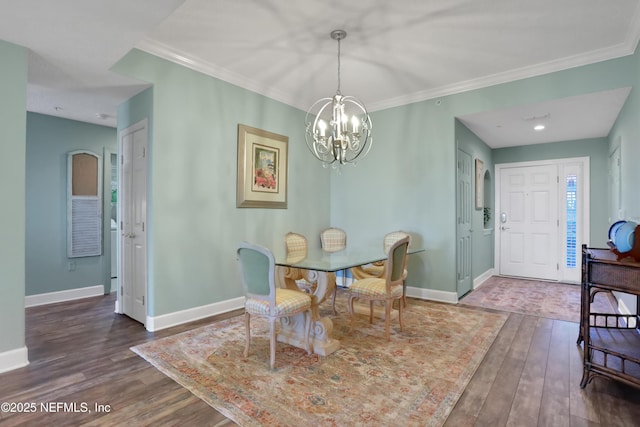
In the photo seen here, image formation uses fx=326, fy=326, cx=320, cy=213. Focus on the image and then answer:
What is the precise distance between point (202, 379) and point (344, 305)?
2166 mm

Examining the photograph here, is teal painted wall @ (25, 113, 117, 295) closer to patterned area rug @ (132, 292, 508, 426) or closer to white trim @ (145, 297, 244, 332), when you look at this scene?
white trim @ (145, 297, 244, 332)

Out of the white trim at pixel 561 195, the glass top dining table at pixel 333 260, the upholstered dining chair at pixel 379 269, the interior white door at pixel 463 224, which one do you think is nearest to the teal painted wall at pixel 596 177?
the white trim at pixel 561 195

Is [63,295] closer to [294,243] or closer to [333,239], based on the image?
[294,243]

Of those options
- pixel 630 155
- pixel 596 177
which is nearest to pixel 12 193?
pixel 630 155

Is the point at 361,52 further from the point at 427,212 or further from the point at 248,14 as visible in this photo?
the point at 427,212

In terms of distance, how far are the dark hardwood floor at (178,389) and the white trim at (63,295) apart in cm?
132

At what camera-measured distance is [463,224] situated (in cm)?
461

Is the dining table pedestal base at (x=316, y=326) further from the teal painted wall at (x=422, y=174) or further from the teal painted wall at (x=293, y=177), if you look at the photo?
the teal painted wall at (x=422, y=174)

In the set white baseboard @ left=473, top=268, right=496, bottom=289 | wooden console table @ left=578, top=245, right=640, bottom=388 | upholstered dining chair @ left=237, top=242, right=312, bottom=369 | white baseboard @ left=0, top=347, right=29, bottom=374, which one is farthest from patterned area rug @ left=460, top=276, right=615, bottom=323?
white baseboard @ left=0, top=347, right=29, bottom=374

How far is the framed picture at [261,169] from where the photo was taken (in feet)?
13.2

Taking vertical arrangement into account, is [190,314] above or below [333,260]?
below

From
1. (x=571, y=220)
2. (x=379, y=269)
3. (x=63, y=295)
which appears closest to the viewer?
(x=379, y=269)

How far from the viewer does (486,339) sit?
3.04 metres

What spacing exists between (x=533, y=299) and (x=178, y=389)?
4530mm
